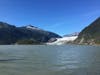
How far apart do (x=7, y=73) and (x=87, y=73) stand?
35.9 ft

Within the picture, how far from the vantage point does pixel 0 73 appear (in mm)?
36406

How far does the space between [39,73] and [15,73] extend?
3337mm

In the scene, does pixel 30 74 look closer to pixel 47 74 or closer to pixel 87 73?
pixel 47 74

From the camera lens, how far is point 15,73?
36.2 metres

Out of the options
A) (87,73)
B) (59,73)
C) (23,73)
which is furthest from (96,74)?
(23,73)

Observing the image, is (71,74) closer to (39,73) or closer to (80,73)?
(80,73)

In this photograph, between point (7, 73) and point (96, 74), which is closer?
point (96, 74)

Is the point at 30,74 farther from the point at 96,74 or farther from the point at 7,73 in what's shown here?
the point at 96,74

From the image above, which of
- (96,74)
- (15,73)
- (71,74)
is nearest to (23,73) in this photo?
(15,73)

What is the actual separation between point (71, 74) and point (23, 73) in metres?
6.61

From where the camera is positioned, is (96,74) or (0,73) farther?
(0,73)

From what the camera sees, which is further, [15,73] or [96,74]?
[15,73]

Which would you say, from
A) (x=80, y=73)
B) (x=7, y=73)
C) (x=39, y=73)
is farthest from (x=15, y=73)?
(x=80, y=73)

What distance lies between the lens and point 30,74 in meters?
35.0
